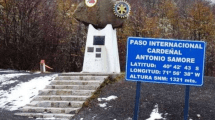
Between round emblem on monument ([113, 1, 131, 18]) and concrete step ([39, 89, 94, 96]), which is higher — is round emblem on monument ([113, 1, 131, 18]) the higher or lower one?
the higher one

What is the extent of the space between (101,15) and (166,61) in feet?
29.2

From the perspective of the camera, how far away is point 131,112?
30.4 feet

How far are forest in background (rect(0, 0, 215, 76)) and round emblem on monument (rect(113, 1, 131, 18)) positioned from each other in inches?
471

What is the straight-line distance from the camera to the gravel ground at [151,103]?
9000mm

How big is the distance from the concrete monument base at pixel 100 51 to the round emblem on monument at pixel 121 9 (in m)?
0.69

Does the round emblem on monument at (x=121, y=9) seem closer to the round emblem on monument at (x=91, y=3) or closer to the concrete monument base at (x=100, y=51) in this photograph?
the concrete monument base at (x=100, y=51)

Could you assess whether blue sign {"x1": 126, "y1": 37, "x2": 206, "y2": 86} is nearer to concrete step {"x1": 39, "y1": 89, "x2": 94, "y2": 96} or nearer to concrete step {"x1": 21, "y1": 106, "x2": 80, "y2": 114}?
concrete step {"x1": 21, "y1": 106, "x2": 80, "y2": 114}

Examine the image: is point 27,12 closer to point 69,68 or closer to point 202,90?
point 69,68

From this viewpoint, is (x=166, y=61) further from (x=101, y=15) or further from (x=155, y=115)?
(x=101, y=15)

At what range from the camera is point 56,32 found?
26.9m

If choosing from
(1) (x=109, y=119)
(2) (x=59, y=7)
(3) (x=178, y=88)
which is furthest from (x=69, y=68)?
(1) (x=109, y=119)

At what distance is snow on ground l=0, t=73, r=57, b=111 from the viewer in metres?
11.0

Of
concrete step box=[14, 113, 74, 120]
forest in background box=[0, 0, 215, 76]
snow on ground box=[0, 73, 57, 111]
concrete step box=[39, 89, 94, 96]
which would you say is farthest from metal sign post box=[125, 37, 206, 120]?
forest in background box=[0, 0, 215, 76]

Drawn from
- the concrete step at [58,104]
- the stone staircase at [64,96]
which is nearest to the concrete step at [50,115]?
the stone staircase at [64,96]
